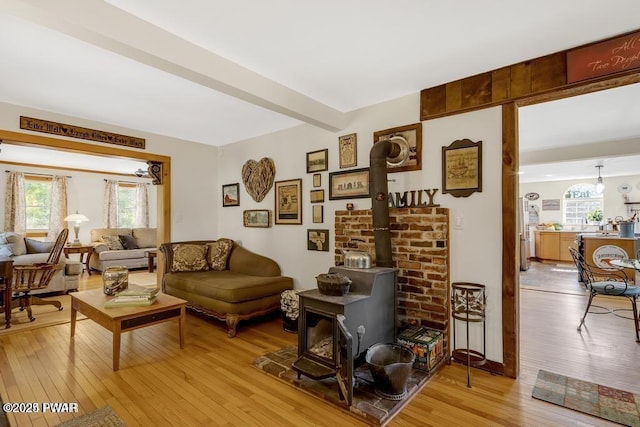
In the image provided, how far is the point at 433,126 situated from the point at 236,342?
2.80 metres

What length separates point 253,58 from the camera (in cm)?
241

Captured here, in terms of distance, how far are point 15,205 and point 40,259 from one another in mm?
2998

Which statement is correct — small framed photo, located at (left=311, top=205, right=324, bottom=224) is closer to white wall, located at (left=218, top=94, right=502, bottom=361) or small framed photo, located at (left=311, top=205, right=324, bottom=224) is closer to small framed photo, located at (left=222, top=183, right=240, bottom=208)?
white wall, located at (left=218, top=94, right=502, bottom=361)

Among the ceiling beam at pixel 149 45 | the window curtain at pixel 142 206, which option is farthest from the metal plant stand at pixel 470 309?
the window curtain at pixel 142 206

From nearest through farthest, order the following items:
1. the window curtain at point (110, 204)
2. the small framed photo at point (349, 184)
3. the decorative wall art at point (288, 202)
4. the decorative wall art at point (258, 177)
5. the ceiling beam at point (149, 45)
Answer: the ceiling beam at point (149, 45) < the small framed photo at point (349, 184) < the decorative wall art at point (288, 202) < the decorative wall art at point (258, 177) < the window curtain at point (110, 204)

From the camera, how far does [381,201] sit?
2.83m

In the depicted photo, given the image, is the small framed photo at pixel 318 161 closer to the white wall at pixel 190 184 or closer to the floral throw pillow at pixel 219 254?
the floral throw pillow at pixel 219 254

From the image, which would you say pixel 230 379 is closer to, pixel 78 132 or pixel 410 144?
pixel 410 144

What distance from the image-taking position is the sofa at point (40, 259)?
16.2 ft

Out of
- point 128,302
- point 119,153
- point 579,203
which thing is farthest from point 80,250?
point 579,203

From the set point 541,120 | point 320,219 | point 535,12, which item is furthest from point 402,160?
point 541,120

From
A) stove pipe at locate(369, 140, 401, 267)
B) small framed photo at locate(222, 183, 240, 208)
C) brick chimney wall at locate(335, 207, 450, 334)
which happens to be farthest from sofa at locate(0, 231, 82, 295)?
brick chimney wall at locate(335, 207, 450, 334)

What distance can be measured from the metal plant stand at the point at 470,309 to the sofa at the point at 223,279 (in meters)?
2.00

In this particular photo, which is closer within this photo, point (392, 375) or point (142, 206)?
point (392, 375)
